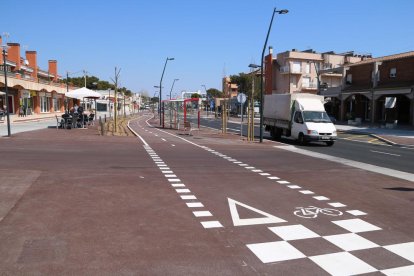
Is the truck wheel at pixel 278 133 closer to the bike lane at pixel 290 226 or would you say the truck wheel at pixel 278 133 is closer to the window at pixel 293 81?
the bike lane at pixel 290 226

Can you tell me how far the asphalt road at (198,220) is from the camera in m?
4.85

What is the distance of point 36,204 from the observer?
24.3 feet

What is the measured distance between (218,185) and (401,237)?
15.1 ft

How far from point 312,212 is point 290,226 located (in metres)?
1.16

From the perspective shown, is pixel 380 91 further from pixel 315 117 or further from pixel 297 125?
pixel 297 125

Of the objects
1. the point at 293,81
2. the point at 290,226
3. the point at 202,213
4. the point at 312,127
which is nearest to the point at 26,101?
the point at 312,127

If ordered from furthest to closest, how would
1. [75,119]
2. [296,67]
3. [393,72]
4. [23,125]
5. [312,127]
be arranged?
[296,67]
[393,72]
[23,125]
[75,119]
[312,127]

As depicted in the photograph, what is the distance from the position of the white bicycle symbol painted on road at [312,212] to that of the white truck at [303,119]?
15.5m

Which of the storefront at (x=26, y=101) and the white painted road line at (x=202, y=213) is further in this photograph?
the storefront at (x=26, y=101)

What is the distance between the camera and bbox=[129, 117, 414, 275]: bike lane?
5008mm

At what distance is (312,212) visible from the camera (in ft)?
24.6

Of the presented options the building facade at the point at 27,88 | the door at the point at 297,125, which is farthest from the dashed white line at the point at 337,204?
the building facade at the point at 27,88

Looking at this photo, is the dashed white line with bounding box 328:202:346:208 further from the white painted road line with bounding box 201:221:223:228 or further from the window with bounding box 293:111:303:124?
the window with bounding box 293:111:303:124

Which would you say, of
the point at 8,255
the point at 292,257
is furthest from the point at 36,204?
the point at 292,257
